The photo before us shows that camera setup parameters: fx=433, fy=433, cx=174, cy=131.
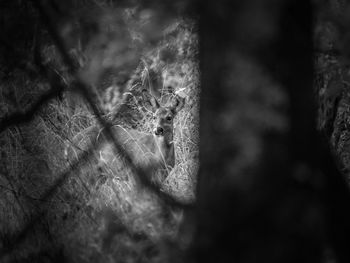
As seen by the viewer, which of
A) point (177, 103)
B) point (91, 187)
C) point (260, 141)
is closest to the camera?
point (260, 141)

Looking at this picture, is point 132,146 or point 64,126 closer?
point 132,146

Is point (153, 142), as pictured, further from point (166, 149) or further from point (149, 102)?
point (149, 102)

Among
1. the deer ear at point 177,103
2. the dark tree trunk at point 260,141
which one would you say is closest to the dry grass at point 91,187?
the deer ear at point 177,103

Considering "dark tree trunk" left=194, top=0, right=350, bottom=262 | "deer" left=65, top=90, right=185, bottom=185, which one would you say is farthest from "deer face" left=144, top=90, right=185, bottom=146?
"dark tree trunk" left=194, top=0, right=350, bottom=262

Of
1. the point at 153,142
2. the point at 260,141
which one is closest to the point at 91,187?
the point at 153,142

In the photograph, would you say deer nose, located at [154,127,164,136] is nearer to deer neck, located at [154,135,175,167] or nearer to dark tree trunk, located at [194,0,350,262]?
deer neck, located at [154,135,175,167]

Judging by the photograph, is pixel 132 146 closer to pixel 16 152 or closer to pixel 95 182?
pixel 95 182

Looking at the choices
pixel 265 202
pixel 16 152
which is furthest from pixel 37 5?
pixel 265 202
